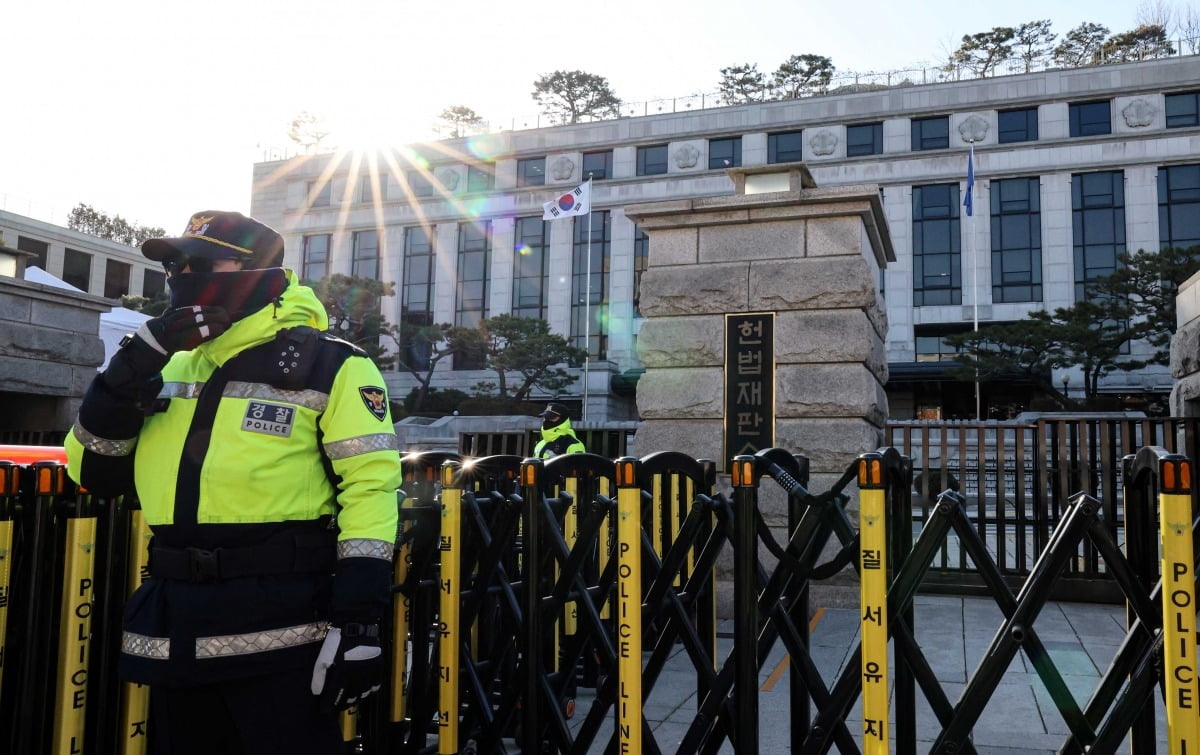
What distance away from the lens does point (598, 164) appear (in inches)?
2050

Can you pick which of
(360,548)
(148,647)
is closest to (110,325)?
(148,647)

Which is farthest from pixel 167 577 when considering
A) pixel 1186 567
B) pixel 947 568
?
pixel 947 568

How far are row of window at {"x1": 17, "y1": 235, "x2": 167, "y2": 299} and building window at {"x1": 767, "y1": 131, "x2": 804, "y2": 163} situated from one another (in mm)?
42124

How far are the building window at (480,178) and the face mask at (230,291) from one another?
52601 mm

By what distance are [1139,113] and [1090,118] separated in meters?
2.14

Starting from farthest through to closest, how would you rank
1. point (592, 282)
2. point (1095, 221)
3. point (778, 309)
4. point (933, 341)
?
point (592, 282)
point (933, 341)
point (1095, 221)
point (778, 309)

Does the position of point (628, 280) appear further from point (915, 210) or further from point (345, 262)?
point (345, 262)

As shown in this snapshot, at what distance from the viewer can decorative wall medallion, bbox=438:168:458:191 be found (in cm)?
5462

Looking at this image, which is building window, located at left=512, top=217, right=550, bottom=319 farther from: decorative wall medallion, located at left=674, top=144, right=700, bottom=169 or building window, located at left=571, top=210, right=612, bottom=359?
decorative wall medallion, located at left=674, top=144, right=700, bottom=169

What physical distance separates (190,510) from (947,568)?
710 centimetres

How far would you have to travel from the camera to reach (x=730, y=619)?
7324mm

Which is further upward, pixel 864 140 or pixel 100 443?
pixel 864 140

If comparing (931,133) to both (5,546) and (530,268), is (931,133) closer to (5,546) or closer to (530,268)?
(530,268)

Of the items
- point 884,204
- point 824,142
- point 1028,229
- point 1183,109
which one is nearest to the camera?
point 884,204
